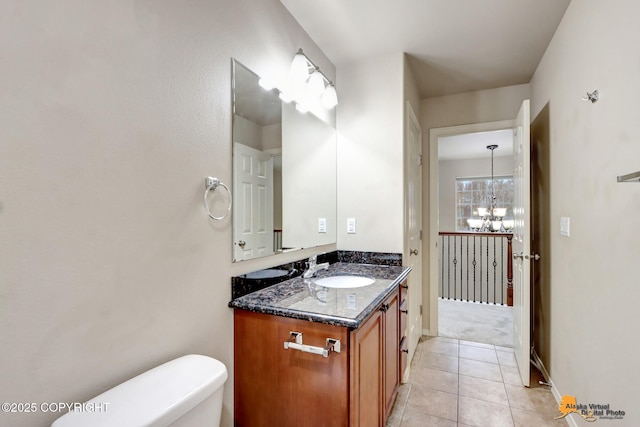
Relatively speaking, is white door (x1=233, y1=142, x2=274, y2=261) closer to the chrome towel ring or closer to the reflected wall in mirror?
the reflected wall in mirror

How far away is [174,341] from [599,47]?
2256mm

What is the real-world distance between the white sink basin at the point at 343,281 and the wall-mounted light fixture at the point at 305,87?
1.12 meters

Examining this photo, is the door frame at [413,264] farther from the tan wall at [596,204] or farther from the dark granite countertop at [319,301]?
the tan wall at [596,204]

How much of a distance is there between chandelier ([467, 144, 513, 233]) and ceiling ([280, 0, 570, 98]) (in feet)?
9.73

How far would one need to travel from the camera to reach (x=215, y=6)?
4.36 ft

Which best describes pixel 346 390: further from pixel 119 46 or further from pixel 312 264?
pixel 119 46

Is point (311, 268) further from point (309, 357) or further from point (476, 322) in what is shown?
point (476, 322)

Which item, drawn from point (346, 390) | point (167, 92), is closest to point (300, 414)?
point (346, 390)

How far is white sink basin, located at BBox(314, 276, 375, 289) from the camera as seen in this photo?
1890 mm

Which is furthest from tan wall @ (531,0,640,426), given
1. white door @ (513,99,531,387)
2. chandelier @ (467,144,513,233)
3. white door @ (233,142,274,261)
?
chandelier @ (467,144,513,233)

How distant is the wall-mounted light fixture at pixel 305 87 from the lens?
1.85 meters

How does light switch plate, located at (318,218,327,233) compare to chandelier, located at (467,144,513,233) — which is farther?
chandelier, located at (467,144,513,233)

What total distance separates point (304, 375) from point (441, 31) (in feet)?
7.33

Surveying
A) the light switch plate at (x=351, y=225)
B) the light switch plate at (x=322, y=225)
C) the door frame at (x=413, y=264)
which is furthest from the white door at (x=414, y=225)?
the light switch plate at (x=322, y=225)
